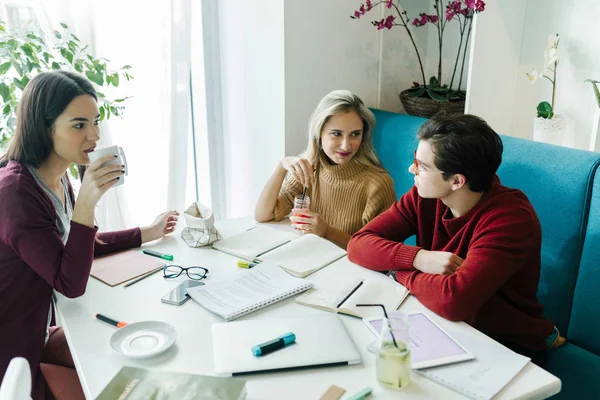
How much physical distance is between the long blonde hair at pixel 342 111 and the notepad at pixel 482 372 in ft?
3.33

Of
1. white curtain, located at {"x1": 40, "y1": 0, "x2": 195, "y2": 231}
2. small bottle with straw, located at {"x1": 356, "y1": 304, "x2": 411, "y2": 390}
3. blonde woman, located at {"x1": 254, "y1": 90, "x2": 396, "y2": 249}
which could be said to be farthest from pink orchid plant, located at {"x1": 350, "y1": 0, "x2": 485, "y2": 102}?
small bottle with straw, located at {"x1": 356, "y1": 304, "x2": 411, "y2": 390}

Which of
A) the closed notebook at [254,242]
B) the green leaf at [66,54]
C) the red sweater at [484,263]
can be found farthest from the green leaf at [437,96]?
the green leaf at [66,54]

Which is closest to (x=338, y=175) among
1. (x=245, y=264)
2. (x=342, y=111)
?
(x=342, y=111)

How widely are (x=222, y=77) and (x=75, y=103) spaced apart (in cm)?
146

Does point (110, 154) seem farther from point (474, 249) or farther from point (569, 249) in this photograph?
point (569, 249)

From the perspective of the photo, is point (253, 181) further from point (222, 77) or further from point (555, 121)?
point (555, 121)

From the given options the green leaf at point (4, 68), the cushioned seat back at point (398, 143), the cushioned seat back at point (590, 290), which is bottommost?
the cushioned seat back at point (590, 290)

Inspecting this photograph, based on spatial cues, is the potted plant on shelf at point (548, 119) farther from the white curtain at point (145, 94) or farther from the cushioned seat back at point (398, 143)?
the white curtain at point (145, 94)

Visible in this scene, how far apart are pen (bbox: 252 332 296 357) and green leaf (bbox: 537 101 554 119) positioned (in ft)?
4.43

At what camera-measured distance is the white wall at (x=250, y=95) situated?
2.35m

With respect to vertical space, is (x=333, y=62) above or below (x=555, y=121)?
above

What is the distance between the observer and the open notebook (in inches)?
57.5

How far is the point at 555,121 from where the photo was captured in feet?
6.06

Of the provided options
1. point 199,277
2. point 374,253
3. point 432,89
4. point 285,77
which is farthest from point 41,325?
point 432,89
